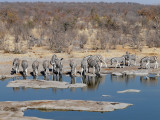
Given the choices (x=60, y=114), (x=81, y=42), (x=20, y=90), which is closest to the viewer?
(x=60, y=114)

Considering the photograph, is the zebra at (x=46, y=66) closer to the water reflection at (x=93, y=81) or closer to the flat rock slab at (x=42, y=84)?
the water reflection at (x=93, y=81)

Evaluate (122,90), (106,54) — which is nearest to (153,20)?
(106,54)

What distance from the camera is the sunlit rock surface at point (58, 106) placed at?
2059cm

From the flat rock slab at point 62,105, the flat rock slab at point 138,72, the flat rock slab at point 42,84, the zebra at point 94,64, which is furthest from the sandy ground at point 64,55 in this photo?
the flat rock slab at point 62,105

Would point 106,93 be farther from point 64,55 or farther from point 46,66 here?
point 64,55

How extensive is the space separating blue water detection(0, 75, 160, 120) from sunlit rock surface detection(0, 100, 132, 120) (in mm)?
389

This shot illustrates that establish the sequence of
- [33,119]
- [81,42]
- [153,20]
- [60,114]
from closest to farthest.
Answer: [33,119] → [60,114] → [81,42] → [153,20]

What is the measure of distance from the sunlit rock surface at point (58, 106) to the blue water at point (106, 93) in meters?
0.39

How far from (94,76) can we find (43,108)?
10267 mm

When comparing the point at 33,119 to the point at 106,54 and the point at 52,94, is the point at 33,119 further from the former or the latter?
the point at 106,54

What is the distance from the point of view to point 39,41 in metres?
51.6

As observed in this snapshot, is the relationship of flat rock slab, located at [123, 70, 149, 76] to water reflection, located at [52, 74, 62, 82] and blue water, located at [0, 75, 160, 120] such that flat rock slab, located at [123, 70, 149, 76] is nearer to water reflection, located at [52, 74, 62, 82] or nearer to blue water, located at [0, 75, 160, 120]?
blue water, located at [0, 75, 160, 120]

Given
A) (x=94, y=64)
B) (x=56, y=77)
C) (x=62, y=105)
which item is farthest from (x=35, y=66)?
(x=62, y=105)

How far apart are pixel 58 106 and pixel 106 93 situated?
485cm
